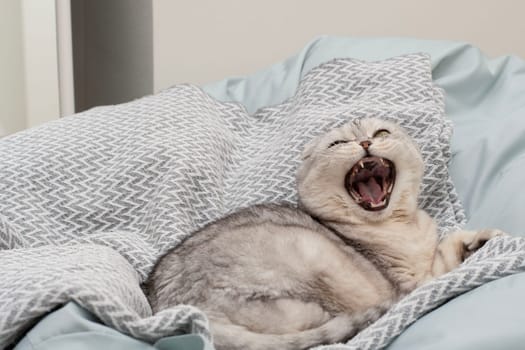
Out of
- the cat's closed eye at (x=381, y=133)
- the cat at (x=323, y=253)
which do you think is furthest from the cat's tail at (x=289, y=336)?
the cat's closed eye at (x=381, y=133)

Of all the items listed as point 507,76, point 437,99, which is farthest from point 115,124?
point 507,76

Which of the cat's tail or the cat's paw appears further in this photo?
the cat's paw

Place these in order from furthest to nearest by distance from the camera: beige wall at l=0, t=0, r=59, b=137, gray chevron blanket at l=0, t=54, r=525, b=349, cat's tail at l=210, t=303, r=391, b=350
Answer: beige wall at l=0, t=0, r=59, b=137 < gray chevron blanket at l=0, t=54, r=525, b=349 < cat's tail at l=210, t=303, r=391, b=350

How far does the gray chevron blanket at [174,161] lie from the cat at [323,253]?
0.15 meters

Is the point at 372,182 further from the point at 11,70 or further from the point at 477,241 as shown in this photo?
the point at 11,70

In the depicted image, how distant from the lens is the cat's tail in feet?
3.24

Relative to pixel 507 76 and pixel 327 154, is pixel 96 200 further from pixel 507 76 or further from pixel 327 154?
pixel 507 76

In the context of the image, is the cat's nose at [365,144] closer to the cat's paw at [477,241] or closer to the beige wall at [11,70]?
the cat's paw at [477,241]

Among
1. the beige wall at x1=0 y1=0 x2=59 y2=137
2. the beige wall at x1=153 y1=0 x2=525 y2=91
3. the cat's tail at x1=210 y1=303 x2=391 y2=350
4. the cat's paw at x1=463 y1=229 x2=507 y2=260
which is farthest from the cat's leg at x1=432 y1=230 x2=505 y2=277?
the beige wall at x1=0 y1=0 x2=59 y2=137

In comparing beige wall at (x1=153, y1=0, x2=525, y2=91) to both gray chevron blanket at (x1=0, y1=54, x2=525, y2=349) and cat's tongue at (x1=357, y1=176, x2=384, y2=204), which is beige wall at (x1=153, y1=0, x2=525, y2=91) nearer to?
gray chevron blanket at (x1=0, y1=54, x2=525, y2=349)

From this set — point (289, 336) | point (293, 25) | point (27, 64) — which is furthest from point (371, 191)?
point (27, 64)

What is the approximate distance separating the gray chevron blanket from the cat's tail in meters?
0.31

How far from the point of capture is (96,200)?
4.91 ft

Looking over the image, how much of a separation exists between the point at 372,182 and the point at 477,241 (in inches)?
7.9
